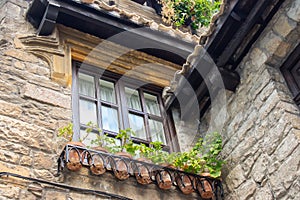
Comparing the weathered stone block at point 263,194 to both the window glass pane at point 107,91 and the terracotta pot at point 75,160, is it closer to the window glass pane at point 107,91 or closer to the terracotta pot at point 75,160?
the terracotta pot at point 75,160

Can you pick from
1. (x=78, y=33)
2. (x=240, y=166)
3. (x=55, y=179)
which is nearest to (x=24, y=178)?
(x=55, y=179)

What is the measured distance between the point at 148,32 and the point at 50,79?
155 cm

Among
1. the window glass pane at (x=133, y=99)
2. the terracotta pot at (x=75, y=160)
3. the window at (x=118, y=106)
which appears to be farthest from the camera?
the window glass pane at (x=133, y=99)

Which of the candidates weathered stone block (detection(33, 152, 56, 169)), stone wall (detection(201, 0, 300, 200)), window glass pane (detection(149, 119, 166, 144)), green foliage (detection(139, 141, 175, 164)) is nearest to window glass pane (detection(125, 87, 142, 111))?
window glass pane (detection(149, 119, 166, 144))

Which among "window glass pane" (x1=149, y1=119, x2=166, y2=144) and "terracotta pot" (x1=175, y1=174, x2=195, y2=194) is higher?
"window glass pane" (x1=149, y1=119, x2=166, y2=144)

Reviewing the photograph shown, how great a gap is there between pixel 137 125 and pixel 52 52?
4.10 ft

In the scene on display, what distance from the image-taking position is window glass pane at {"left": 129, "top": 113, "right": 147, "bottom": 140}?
174 inches

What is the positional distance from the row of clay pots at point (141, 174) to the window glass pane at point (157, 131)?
2.69ft

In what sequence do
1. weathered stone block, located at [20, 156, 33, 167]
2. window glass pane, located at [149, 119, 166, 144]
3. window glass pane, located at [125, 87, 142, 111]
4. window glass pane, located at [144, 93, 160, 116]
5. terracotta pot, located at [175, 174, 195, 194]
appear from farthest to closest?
window glass pane, located at [144, 93, 160, 116]
window glass pane, located at [125, 87, 142, 111]
window glass pane, located at [149, 119, 166, 144]
terracotta pot, located at [175, 174, 195, 194]
weathered stone block, located at [20, 156, 33, 167]

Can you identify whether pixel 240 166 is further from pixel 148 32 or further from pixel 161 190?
pixel 148 32

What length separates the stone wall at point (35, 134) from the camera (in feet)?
10.0

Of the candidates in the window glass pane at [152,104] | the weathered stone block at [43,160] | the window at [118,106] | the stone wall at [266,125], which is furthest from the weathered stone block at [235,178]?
the weathered stone block at [43,160]

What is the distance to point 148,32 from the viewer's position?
500 centimetres

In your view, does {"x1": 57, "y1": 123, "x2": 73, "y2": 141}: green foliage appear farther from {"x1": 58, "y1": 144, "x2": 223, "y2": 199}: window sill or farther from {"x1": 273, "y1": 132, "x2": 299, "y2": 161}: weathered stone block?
{"x1": 273, "y1": 132, "x2": 299, "y2": 161}: weathered stone block
